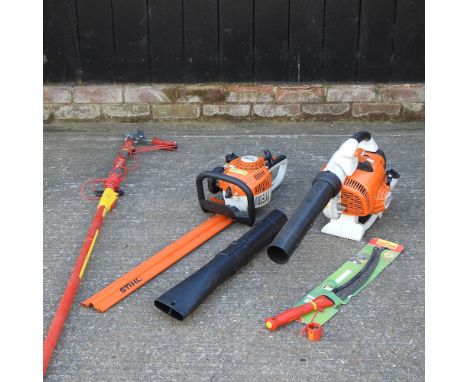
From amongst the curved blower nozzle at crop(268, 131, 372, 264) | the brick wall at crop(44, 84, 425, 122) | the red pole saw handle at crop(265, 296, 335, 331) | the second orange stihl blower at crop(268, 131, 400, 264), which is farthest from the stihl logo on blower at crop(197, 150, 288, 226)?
the brick wall at crop(44, 84, 425, 122)

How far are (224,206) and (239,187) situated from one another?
223mm

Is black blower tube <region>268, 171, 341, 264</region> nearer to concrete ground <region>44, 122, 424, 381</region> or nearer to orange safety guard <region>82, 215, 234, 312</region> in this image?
concrete ground <region>44, 122, 424, 381</region>

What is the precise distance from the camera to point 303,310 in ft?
9.41

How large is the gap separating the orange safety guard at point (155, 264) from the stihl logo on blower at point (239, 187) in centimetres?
11

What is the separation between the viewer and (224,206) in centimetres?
369

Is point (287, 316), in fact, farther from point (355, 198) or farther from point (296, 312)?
point (355, 198)

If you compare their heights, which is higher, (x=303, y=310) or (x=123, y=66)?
(x=123, y=66)

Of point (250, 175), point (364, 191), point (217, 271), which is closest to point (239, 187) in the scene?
point (250, 175)

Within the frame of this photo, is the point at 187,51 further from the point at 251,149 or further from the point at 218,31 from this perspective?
the point at 251,149

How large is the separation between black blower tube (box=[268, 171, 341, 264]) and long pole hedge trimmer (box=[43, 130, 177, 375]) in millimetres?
1090

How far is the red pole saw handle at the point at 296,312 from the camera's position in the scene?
2.80 metres

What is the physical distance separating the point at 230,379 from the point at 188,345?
298mm

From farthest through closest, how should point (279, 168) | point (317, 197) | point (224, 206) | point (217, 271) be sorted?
point (279, 168), point (224, 206), point (217, 271), point (317, 197)

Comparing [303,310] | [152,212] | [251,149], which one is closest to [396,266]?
[303,310]
